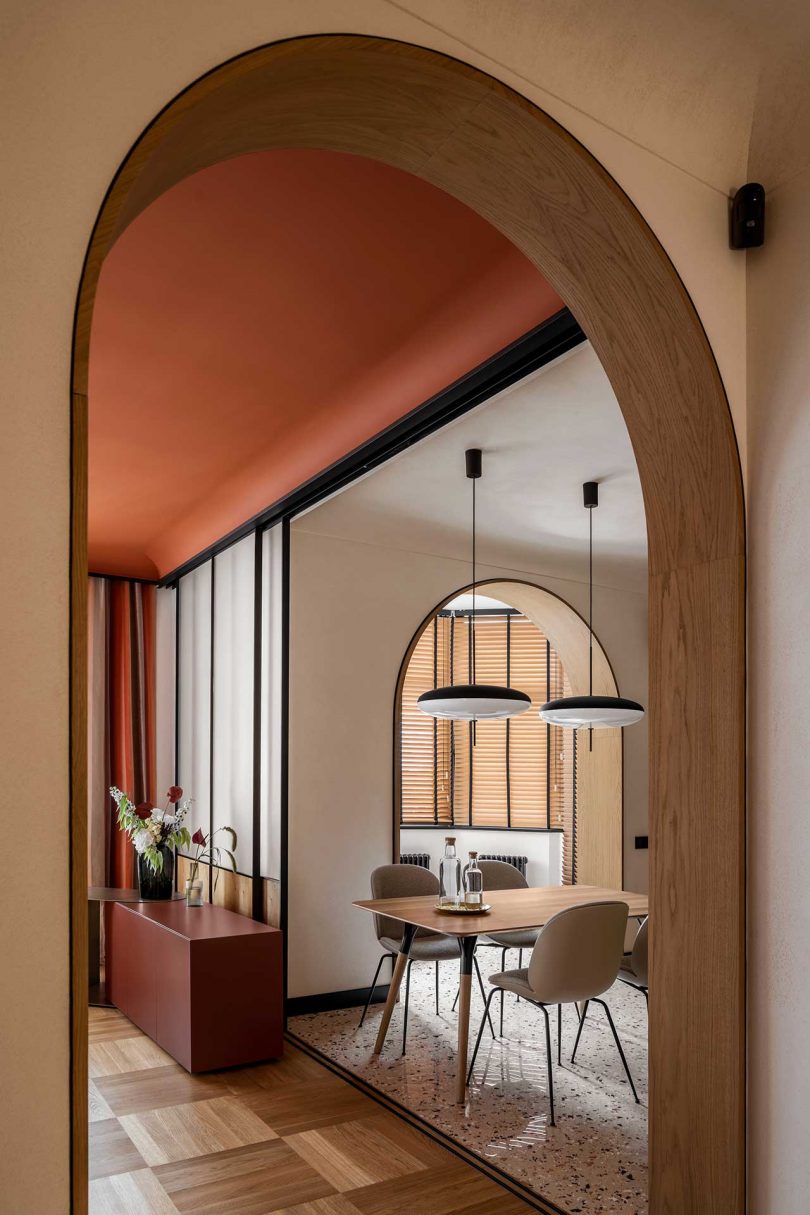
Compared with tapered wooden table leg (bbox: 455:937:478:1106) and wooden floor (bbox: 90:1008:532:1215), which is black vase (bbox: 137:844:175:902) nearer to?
wooden floor (bbox: 90:1008:532:1215)

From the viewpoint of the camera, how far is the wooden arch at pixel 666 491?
1633 millimetres

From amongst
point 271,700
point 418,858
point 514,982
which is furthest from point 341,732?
point 418,858

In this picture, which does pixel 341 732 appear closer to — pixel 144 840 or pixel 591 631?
pixel 144 840

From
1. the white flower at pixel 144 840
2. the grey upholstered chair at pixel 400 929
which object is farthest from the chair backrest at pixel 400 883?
the white flower at pixel 144 840

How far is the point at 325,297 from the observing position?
9.25 feet

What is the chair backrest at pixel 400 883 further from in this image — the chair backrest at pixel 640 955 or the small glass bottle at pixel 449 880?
the chair backrest at pixel 640 955

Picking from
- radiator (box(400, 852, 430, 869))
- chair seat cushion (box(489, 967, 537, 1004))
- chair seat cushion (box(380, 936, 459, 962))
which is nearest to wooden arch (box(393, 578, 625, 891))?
radiator (box(400, 852, 430, 869))

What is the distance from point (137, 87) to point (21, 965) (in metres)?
1.05

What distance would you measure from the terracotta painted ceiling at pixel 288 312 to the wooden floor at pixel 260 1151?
2.49m

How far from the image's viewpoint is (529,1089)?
3816 mm

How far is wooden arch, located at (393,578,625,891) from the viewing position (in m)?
6.30

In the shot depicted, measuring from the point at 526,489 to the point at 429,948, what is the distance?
2208 mm

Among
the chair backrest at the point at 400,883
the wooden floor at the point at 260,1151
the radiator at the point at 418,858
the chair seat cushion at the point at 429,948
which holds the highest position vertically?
the chair backrest at the point at 400,883

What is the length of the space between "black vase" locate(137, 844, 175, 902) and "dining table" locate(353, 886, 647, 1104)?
1.23 meters
